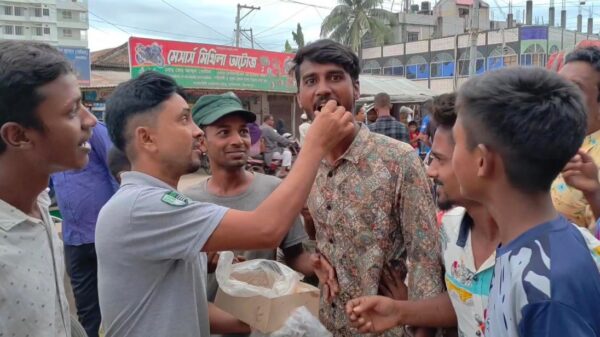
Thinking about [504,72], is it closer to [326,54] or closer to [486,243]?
[486,243]

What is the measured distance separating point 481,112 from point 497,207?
260 mm

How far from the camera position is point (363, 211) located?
1.96 m

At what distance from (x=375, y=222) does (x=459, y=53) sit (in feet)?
118

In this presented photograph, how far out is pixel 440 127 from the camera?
1996mm

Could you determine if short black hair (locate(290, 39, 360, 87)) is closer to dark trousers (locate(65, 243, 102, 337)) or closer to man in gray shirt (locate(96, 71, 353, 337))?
man in gray shirt (locate(96, 71, 353, 337))

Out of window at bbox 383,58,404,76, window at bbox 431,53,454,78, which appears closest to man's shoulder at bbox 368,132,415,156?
window at bbox 431,53,454,78

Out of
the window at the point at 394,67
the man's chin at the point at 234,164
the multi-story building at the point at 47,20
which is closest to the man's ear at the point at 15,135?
the man's chin at the point at 234,164

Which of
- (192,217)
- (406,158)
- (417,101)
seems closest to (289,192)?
(192,217)

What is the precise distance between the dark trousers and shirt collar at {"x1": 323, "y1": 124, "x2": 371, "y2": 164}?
2.54m

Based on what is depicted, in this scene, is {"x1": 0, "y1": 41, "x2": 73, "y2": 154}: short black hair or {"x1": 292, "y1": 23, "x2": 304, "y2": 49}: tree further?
{"x1": 292, "y1": 23, "x2": 304, "y2": 49}: tree

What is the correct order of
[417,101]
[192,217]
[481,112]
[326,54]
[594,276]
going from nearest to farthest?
[594,276]
[481,112]
[192,217]
[326,54]
[417,101]

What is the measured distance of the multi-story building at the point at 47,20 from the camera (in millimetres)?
78188

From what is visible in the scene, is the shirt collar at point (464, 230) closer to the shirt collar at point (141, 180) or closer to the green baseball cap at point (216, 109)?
the shirt collar at point (141, 180)

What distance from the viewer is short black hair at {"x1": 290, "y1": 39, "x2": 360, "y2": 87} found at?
85.6 inches
